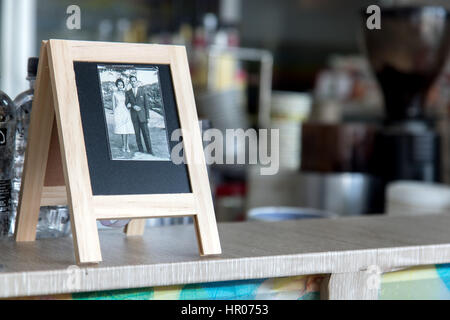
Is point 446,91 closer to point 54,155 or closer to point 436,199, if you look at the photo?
point 436,199

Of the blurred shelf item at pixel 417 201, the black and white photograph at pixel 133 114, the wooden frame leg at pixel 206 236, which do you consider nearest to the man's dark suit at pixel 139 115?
the black and white photograph at pixel 133 114

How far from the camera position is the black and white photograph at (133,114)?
892 mm

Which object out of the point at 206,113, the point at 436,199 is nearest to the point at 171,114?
the point at 436,199

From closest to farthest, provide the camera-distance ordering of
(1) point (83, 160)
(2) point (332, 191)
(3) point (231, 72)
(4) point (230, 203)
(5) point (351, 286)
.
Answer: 1. (1) point (83, 160)
2. (5) point (351, 286)
3. (2) point (332, 191)
4. (4) point (230, 203)
5. (3) point (231, 72)

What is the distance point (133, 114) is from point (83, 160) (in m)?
0.10

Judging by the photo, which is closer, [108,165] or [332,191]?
[108,165]

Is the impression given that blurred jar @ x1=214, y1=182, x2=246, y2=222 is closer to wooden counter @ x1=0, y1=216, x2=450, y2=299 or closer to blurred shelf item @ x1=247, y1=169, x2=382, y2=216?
blurred shelf item @ x1=247, y1=169, x2=382, y2=216

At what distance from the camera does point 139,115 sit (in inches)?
35.8

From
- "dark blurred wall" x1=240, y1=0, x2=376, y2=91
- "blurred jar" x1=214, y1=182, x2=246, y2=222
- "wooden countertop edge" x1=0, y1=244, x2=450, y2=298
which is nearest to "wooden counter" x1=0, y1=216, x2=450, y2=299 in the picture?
"wooden countertop edge" x1=0, y1=244, x2=450, y2=298

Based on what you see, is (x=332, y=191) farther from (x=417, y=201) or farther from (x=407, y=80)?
(x=407, y=80)

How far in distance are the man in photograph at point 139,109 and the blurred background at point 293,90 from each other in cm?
23

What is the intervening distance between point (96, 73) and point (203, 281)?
0.98 ft

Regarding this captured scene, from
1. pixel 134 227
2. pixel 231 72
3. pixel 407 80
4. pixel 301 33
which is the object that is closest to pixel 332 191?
pixel 407 80

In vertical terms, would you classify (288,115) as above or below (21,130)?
below
